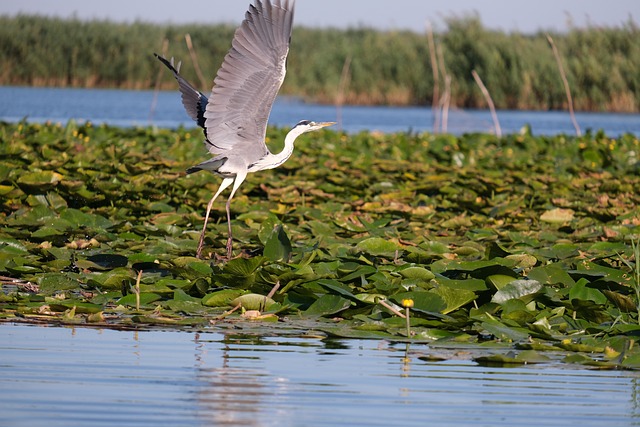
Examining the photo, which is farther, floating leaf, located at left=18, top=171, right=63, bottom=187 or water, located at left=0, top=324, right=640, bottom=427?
floating leaf, located at left=18, top=171, right=63, bottom=187

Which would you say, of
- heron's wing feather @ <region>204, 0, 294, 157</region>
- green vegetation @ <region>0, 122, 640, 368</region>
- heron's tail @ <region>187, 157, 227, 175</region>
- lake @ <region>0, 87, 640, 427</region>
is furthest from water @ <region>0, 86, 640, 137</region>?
lake @ <region>0, 87, 640, 427</region>

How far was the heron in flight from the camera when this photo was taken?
21.0 ft

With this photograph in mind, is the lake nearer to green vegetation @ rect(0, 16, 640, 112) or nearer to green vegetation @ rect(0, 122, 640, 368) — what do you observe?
green vegetation @ rect(0, 122, 640, 368)

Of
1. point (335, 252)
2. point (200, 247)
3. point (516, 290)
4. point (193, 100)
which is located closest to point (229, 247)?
point (200, 247)

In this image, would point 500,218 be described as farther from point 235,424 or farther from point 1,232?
point 235,424

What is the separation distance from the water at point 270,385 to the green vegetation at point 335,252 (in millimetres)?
202

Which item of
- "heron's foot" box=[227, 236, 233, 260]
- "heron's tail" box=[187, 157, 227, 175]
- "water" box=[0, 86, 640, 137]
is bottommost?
"water" box=[0, 86, 640, 137]

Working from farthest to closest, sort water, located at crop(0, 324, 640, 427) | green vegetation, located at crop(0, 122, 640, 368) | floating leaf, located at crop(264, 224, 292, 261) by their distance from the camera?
1. floating leaf, located at crop(264, 224, 292, 261)
2. green vegetation, located at crop(0, 122, 640, 368)
3. water, located at crop(0, 324, 640, 427)

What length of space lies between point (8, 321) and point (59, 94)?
2972cm

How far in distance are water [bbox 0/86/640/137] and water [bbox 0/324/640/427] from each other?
15.0 meters

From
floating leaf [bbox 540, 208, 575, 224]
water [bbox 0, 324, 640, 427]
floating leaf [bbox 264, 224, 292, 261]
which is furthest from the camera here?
floating leaf [bbox 540, 208, 575, 224]

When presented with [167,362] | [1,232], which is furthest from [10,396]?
[1,232]

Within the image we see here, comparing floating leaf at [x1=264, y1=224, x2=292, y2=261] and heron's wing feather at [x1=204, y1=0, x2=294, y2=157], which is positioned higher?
heron's wing feather at [x1=204, y1=0, x2=294, y2=157]

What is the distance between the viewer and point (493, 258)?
5.36 m
